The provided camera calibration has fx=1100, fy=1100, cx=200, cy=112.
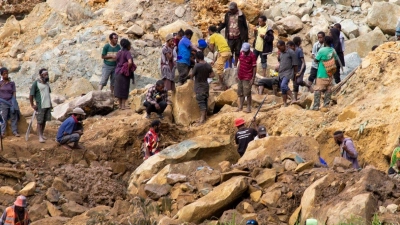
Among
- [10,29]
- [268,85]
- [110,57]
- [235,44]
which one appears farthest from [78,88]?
[10,29]

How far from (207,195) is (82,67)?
9264 mm

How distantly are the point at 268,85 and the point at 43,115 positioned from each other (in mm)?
4329

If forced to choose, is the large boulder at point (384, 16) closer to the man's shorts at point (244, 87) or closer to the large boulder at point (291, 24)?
the large boulder at point (291, 24)

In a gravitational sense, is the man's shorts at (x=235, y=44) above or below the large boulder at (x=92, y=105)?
above

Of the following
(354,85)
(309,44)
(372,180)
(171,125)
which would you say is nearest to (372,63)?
(354,85)

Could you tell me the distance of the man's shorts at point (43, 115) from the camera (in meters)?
18.7

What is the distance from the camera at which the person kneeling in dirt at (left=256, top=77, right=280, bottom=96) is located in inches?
802

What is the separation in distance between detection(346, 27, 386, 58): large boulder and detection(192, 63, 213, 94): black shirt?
A: 6.28 metres

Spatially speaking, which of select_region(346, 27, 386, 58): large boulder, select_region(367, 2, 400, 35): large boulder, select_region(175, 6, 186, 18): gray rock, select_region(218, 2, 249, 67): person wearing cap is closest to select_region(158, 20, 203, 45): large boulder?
select_region(175, 6, 186, 18): gray rock

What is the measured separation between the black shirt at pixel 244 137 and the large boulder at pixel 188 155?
0.75 feet

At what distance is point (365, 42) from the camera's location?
82.9 feet

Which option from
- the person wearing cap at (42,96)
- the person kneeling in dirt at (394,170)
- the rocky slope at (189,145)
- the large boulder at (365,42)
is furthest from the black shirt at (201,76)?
the large boulder at (365,42)

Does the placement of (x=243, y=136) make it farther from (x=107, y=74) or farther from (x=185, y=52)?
(x=107, y=74)

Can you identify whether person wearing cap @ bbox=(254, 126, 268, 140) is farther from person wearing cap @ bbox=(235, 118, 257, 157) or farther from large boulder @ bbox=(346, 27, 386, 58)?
large boulder @ bbox=(346, 27, 386, 58)
